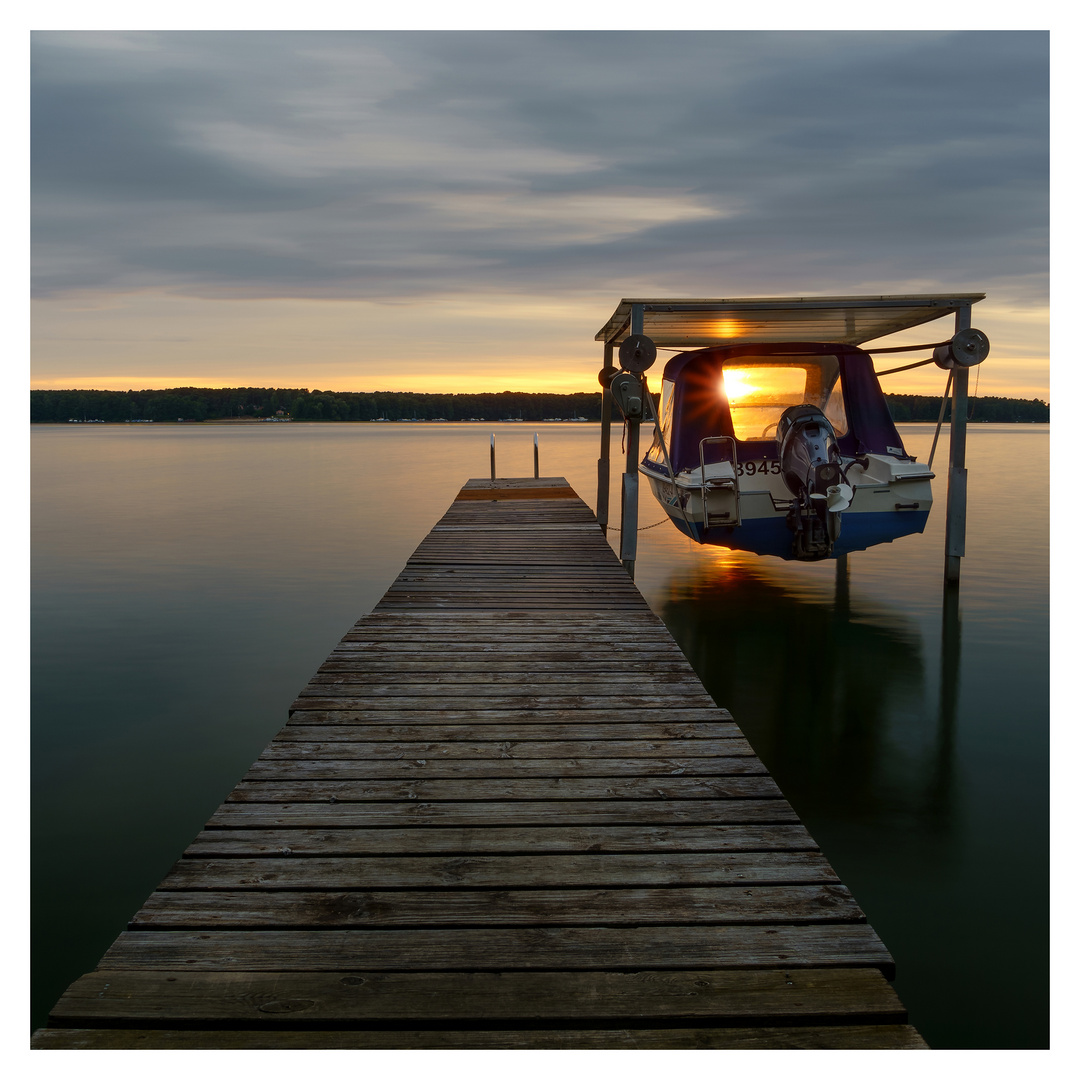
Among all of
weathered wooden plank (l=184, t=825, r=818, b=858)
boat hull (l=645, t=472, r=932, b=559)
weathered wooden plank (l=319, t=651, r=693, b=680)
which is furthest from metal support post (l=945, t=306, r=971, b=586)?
weathered wooden plank (l=184, t=825, r=818, b=858)

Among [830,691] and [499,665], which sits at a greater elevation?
[499,665]

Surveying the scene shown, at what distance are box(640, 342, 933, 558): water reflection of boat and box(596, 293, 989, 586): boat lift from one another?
0.46 meters

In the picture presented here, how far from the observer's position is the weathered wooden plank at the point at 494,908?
7.84 feet

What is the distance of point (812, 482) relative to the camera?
839cm

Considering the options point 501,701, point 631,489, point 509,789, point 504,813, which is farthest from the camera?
point 631,489

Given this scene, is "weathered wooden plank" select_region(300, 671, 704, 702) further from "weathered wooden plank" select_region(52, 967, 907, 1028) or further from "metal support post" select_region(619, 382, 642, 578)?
"metal support post" select_region(619, 382, 642, 578)

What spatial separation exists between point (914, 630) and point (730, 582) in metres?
2.93

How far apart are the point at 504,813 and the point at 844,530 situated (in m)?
6.66

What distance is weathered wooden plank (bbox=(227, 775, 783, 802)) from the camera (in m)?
3.17

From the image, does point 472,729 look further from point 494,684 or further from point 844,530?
point 844,530

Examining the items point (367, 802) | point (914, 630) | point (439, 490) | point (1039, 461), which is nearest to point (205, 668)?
point (367, 802)

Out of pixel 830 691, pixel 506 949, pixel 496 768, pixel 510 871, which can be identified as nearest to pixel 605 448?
pixel 830 691

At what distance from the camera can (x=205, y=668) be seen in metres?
7.74

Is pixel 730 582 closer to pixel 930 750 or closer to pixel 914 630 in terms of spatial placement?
pixel 914 630
